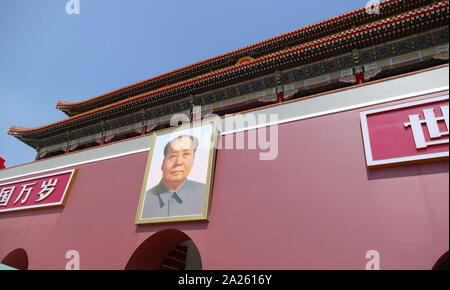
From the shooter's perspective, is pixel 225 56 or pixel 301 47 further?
pixel 225 56

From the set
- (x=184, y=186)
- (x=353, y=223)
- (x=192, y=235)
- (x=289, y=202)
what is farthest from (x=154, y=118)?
(x=353, y=223)

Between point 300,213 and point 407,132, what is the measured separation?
1.82m

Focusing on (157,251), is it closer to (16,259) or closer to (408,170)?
(16,259)

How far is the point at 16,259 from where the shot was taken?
7.33 m

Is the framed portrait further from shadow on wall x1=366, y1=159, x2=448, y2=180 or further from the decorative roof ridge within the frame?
shadow on wall x1=366, y1=159, x2=448, y2=180

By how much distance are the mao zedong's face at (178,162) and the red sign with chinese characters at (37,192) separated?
9.21 ft

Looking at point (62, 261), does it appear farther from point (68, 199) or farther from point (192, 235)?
point (192, 235)

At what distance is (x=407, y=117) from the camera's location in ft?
14.1

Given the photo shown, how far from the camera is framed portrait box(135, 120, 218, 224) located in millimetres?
5270

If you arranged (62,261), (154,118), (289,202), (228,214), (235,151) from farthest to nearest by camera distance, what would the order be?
(154,118) → (62,261) → (235,151) → (228,214) → (289,202)

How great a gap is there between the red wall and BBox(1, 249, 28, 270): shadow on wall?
1018 mm

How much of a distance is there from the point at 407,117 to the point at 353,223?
1.69m

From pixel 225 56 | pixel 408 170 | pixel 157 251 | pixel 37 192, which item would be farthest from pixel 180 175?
pixel 225 56

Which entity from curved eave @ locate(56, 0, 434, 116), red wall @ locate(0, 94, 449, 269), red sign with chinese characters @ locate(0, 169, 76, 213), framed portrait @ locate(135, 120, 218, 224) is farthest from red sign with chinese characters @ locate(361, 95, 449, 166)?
red sign with chinese characters @ locate(0, 169, 76, 213)
